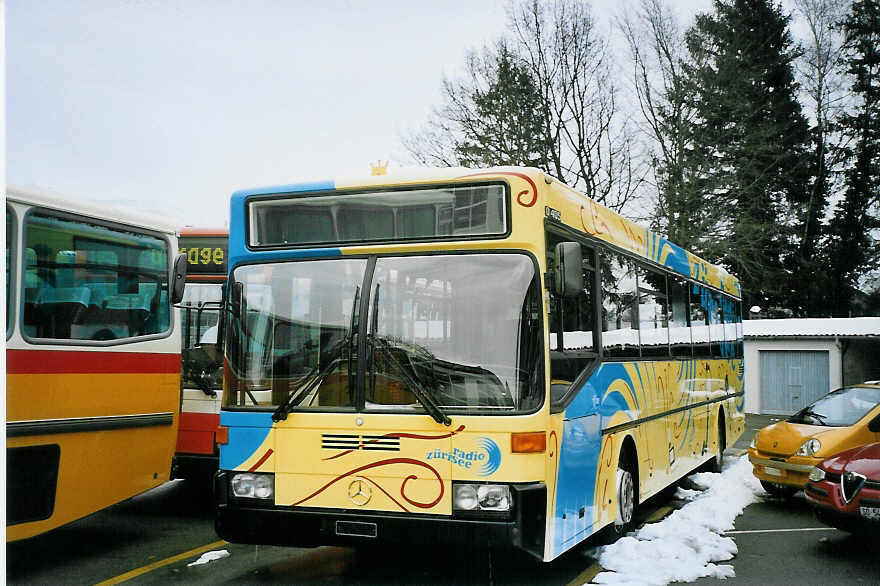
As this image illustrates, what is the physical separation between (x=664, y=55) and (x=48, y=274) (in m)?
25.6

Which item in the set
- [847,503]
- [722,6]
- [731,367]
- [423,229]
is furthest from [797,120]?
[423,229]

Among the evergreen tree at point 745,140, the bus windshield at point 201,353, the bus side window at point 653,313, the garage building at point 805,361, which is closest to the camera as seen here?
the bus side window at point 653,313

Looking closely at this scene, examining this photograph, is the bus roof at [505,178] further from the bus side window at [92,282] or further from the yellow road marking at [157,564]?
the yellow road marking at [157,564]

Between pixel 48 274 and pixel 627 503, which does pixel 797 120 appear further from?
pixel 48 274

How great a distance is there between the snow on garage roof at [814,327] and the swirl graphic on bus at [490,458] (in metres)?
26.8

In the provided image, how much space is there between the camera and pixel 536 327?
19.2 ft

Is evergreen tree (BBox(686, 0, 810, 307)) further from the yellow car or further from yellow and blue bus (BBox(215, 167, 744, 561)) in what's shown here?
yellow and blue bus (BBox(215, 167, 744, 561))

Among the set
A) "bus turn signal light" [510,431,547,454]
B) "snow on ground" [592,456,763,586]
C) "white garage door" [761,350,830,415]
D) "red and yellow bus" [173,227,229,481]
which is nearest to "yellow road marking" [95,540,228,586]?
"red and yellow bus" [173,227,229,481]

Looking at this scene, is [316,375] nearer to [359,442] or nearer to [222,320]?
[359,442]

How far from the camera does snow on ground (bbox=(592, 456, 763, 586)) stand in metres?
6.69

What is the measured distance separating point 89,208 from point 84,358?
1.22 m

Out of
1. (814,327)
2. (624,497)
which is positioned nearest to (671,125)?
(814,327)

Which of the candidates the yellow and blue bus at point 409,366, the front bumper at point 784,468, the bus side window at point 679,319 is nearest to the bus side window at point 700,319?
the bus side window at point 679,319

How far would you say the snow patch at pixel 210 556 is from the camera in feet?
23.9
